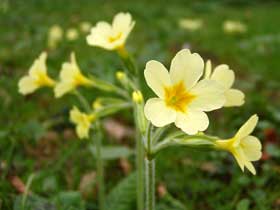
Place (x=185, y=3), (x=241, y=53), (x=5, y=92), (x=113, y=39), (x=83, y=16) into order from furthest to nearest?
(x=185, y=3)
(x=83, y=16)
(x=241, y=53)
(x=5, y=92)
(x=113, y=39)

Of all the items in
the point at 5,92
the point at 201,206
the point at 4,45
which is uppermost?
the point at 4,45

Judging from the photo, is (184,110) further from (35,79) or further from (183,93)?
(35,79)

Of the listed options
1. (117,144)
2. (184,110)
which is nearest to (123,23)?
(184,110)

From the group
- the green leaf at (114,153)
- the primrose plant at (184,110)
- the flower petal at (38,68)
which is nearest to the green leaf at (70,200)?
the primrose plant at (184,110)

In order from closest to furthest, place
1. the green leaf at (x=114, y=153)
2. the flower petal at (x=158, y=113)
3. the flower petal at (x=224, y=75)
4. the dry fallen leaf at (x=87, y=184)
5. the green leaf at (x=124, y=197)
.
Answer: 1. the flower petal at (x=158, y=113)
2. the flower petal at (x=224, y=75)
3. the green leaf at (x=124, y=197)
4. the dry fallen leaf at (x=87, y=184)
5. the green leaf at (x=114, y=153)

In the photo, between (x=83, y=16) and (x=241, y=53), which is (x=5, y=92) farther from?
(x=83, y=16)

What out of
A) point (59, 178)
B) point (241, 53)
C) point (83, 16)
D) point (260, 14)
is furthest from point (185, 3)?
point (59, 178)

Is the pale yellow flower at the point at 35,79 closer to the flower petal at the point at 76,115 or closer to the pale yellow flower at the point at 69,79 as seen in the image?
the pale yellow flower at the point at 69,79
